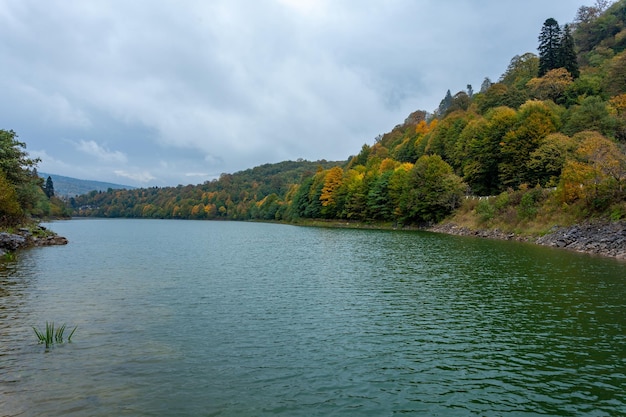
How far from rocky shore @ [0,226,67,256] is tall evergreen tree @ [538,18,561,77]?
135 meters

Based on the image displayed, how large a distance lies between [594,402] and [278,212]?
177117 mm

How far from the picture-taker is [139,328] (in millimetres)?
19797

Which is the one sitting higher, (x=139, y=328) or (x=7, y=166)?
(x=7, y=166)

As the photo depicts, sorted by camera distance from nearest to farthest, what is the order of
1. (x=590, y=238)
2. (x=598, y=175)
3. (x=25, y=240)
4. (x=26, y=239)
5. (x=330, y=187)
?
1. (x=590, y=238)
2. (x=598, y=175)
3. (x=25, y=240)
4. (x=26, y=239)
5. (x=330, y=187)

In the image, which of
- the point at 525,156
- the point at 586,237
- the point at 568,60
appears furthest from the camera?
the point at 568,60

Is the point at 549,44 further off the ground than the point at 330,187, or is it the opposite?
the point at 549,44

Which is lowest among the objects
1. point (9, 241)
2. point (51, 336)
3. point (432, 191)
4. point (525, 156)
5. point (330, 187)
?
point (51, 336)

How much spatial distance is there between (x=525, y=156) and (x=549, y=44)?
216 feet

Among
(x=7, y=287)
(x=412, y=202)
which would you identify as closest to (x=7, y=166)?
(x=7, y=287)

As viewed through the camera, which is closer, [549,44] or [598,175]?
[598,175]

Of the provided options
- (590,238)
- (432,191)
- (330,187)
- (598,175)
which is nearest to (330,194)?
(330,187)

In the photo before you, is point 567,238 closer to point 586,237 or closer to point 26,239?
point 586,237

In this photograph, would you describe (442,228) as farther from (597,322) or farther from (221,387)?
(221,387)

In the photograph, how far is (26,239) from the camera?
56.9 meters
